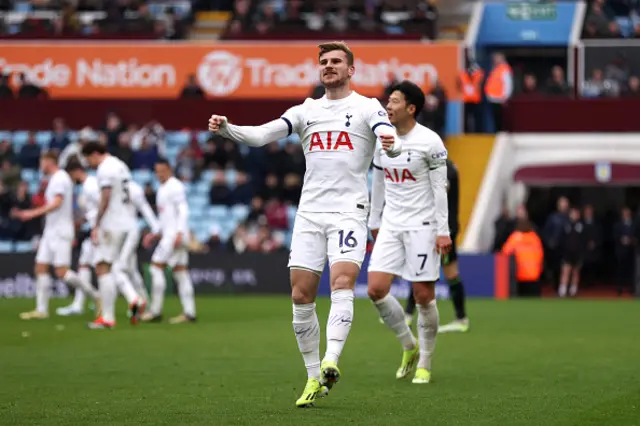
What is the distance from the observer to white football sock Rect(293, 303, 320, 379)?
32.4 ft

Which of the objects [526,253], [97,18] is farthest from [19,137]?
[526,253]

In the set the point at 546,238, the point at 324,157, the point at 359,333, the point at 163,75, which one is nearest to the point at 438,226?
the point at 324,157

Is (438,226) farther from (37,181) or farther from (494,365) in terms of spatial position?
(37,181)

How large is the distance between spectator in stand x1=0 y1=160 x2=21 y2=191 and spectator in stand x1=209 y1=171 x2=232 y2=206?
14.0ft

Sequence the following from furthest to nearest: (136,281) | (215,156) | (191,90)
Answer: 1. (191,90)
2. (215,156)
3. (136,281)

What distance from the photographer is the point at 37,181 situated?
31.6 m

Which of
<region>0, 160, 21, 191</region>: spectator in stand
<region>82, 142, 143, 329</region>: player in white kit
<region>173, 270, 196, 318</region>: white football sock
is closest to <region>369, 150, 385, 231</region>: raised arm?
<region>82, 142, 143, 329</region>: player in white kit

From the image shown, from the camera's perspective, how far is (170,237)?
18.9 metres

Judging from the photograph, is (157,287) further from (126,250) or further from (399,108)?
(399,108)

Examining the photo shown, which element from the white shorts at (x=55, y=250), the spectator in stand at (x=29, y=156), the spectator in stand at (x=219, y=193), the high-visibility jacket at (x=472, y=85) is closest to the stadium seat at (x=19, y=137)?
the spectator in stand at (x=29, y=156)

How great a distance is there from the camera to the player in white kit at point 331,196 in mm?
9781

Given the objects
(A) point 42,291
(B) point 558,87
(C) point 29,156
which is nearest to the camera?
(A) point 42,291

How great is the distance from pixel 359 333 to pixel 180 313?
499cm

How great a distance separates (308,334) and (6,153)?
22.4 metres
